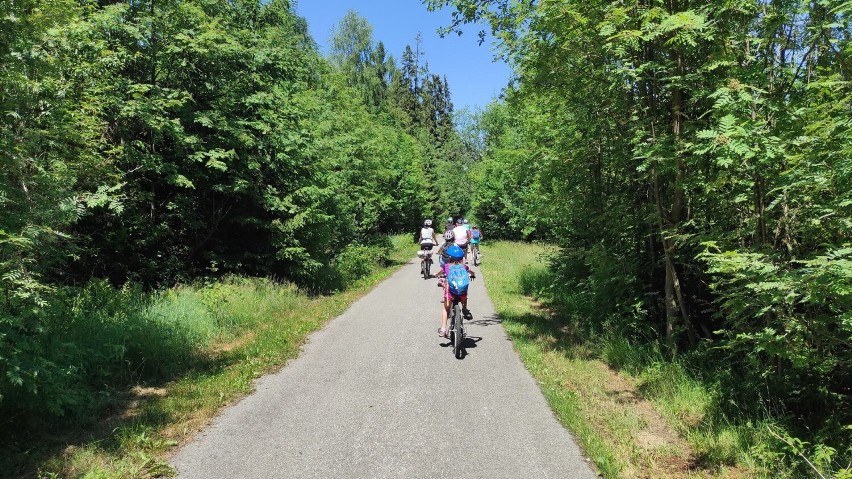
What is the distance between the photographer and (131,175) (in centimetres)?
1069

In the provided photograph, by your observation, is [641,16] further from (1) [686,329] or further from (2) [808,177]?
(1) [686,329]

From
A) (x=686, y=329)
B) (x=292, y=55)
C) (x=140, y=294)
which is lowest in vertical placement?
(x=686, y=329)

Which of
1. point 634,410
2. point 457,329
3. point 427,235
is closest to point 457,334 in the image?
point 457,329

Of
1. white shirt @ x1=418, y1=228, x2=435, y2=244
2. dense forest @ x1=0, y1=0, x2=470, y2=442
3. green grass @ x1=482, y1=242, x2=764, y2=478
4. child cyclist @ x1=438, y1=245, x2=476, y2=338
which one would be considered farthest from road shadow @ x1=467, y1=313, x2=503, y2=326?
white shirt @ x1=418, y1=228, x2=435, y2=244

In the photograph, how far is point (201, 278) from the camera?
39.8 ft

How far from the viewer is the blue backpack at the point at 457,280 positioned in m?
8.03

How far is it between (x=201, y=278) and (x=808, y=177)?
39.4 ft

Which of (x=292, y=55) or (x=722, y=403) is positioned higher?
(x=292, y=55)

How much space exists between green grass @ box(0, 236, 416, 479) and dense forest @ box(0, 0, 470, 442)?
18 cm

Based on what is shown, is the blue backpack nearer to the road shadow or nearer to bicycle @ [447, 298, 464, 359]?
bicycle @ [447, 298, 464, 359]

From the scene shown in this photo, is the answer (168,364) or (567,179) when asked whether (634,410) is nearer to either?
(567,179)

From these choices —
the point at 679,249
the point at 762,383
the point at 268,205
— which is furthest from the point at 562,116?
the point at 268,205

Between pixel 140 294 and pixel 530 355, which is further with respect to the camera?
pixel 140 294

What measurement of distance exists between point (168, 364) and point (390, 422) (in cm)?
366
